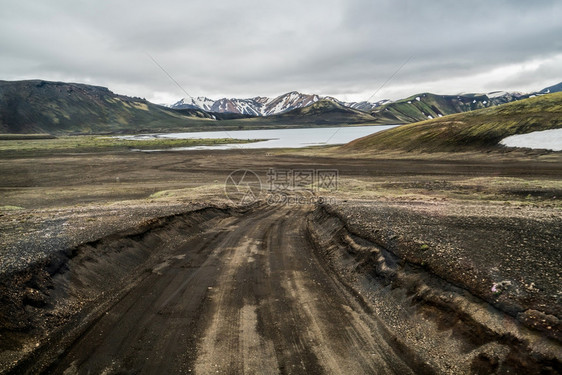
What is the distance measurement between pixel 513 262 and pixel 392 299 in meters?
3.56

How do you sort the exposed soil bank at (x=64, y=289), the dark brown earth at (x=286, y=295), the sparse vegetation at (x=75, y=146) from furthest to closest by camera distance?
the sparse vegetation at (x=75, y=146) < the exposed soil bank at (x=64, y=289) < the dark brown earth at (x=286, y=295)

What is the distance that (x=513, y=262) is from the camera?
870 centimetres

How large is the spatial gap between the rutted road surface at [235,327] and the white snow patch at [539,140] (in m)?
58.1

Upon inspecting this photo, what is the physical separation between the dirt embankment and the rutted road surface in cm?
77

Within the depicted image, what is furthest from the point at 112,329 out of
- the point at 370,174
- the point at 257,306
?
the point at 370,174

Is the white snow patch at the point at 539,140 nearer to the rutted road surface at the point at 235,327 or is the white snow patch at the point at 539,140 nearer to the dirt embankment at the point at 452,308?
the dirt embankment at the point at 452,308

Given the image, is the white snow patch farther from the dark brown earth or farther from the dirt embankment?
the dirt embankment

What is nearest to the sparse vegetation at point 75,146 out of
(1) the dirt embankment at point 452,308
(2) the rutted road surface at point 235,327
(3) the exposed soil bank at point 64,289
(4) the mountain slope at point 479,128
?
(4) the mountain slope at point 479,128

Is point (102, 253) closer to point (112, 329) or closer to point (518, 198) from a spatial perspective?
point (112, 329)

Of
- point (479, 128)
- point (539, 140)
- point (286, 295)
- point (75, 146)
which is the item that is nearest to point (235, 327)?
point (286, 295)

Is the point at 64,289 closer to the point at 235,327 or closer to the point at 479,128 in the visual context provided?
the point at 235,327

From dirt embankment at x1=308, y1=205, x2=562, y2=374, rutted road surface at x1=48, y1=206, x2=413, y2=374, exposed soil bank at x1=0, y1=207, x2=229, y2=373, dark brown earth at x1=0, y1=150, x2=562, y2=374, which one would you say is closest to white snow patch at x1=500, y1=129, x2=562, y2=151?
dark brown earth at x1=0, y1=150, x2=562, y2=374

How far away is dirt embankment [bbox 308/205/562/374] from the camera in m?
6.01

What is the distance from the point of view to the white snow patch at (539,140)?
50503mm
